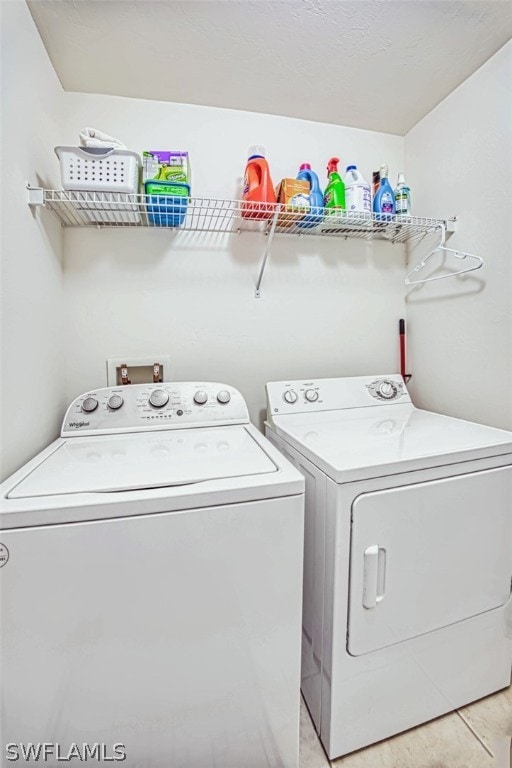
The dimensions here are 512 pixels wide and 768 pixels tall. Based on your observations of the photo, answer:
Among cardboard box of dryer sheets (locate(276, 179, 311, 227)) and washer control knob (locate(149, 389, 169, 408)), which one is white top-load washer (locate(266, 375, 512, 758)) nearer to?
washer control knob (locate(149, 389, 169, 408))

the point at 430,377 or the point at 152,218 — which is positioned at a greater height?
the point at 152,218

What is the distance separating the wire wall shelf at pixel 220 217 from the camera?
1408 millimetres

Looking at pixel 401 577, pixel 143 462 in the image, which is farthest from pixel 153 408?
pixel 401 577

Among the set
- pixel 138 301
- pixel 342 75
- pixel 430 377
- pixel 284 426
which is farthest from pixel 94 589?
pixel 342 75

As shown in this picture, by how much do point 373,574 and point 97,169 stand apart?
1667mm

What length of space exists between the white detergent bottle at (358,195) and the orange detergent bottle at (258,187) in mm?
366

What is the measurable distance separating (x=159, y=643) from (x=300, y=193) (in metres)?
1.72

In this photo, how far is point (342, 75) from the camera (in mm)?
1532

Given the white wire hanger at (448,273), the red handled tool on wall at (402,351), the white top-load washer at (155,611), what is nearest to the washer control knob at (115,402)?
the white top-load washer at (155,611)

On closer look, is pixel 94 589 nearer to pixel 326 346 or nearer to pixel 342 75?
pixel 326 346

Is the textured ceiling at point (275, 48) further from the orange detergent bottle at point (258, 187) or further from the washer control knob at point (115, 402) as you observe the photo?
the washer control knob at point (115, 402)

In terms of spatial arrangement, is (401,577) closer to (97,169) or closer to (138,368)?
(138,368)

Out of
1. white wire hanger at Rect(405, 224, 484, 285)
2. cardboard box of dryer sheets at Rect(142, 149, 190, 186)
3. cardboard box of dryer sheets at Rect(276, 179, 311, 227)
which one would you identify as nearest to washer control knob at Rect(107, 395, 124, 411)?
cardboard box of dryer sheets at Rect(142, 149, 190, 186)

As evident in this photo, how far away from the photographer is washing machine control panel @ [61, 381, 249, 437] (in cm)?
144
